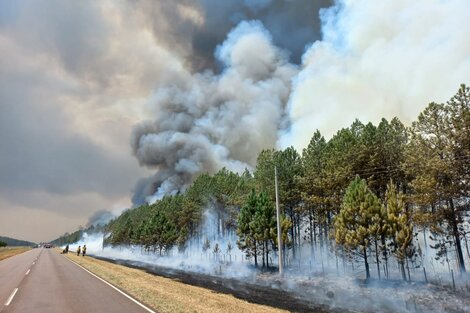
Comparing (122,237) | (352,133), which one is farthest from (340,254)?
(122,237)

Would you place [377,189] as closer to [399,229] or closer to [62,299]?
[399,229]

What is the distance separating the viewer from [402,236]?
29.0m

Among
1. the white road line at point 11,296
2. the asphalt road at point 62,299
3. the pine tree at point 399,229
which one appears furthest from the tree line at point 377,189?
the white road line at point 11,296

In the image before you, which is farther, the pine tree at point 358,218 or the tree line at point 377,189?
the pine tree at point 358,218

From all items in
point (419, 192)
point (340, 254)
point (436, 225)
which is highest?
point (419, 192)

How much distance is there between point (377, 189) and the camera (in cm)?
3825

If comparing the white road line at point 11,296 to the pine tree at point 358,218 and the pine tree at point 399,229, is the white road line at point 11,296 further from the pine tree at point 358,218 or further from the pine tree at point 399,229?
the pine tree at point 399,229

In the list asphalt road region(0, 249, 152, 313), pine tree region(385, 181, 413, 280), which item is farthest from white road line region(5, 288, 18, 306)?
pine tree region(385, 181, 413, 280)

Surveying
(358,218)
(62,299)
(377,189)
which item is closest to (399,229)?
(358,218)

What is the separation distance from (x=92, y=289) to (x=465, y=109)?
2875 centimetres

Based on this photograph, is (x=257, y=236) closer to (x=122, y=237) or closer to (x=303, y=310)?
(x=303, y=310)

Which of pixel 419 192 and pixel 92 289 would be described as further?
pixel 419 192

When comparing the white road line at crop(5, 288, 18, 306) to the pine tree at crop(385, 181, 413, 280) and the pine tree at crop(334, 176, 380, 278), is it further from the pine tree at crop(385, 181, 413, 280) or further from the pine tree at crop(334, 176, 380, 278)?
the pine tree at crop(385, 181, 413, 280)

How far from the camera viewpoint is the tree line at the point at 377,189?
2759 centimetres
